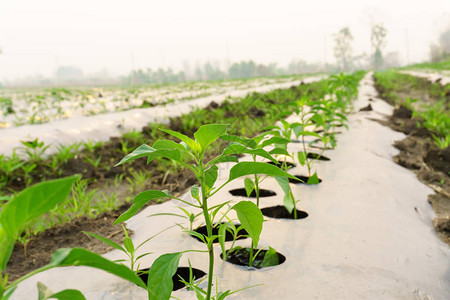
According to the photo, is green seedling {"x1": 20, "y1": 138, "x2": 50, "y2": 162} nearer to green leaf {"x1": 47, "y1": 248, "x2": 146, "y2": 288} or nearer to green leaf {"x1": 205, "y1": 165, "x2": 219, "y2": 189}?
green leaf {"x1": 205, "y1": 165, "x2": 219, "y2": 189}

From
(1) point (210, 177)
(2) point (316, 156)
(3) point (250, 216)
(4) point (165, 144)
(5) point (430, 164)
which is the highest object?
(4) point (165, 144)

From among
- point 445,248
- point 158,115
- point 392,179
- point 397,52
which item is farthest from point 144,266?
point 397,52

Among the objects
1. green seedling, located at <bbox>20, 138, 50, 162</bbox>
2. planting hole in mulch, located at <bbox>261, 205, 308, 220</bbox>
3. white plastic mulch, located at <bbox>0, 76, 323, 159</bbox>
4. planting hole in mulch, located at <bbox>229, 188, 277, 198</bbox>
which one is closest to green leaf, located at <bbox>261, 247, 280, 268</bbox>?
planting hole in mulch, located at <bbox>261, 205, 308, 220</bbox>

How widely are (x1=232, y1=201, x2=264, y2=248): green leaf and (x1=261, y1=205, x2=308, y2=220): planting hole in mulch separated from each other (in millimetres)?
748

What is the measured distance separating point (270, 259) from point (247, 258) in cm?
12

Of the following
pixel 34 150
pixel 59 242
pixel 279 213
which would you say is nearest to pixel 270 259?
pixel 279 213

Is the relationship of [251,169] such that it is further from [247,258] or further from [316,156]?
[316,156]

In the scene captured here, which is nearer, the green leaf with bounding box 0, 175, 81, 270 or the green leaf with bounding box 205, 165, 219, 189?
the green leaf with bounding box 0, 175, 81, 270

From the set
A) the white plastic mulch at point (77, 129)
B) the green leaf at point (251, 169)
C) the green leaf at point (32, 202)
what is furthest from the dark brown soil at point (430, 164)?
the white plastic mulch at point (77, 129)

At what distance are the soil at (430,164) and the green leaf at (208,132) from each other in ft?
4.72

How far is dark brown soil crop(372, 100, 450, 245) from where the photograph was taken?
6.66 feet

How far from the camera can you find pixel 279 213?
1688mm

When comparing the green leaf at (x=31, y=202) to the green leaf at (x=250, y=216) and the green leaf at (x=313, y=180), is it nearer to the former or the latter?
the green leaf at (x=250, y=216)

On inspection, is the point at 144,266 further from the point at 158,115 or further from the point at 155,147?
the point at 158,115
